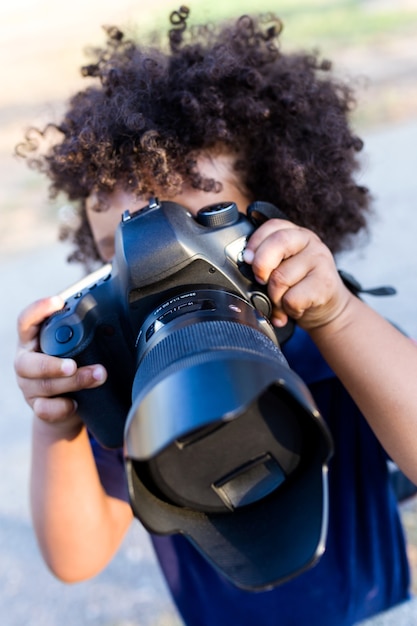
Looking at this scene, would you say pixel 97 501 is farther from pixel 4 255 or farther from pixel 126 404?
pixel 4 255

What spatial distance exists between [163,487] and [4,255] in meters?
2.48

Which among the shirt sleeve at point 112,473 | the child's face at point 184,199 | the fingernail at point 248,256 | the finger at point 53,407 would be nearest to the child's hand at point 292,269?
the fingernail at point 248,256

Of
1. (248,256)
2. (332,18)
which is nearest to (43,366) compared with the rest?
(248,256)

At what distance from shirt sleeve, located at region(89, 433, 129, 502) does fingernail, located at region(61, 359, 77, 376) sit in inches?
12.1

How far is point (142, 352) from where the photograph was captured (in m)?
0.70

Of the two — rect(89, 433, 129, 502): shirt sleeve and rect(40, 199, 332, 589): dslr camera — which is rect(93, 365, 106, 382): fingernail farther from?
rect(89, 433, 129, 502): shirt sleeve

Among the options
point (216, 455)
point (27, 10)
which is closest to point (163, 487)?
point (216, 455)

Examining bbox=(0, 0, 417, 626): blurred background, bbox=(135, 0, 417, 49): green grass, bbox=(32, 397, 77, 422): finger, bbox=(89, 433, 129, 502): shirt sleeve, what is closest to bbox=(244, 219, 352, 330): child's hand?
bbox=(32, 397, 77, 422): finger

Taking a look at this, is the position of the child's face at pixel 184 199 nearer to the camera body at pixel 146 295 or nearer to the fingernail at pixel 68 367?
the camera body at pixel 146 295

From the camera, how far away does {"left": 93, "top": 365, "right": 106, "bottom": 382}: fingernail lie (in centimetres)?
82

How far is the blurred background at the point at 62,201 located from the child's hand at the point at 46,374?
489mm

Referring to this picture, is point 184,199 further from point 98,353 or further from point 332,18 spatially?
point 332,18

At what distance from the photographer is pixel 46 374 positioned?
84cm

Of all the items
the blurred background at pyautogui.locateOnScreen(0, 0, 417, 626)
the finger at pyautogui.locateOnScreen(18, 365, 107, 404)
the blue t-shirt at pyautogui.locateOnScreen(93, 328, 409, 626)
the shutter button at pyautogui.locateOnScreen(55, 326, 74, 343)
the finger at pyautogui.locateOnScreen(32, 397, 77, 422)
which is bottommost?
the blurred background at pyautogui.locateOnScreen(0, 0, 417, 626)
